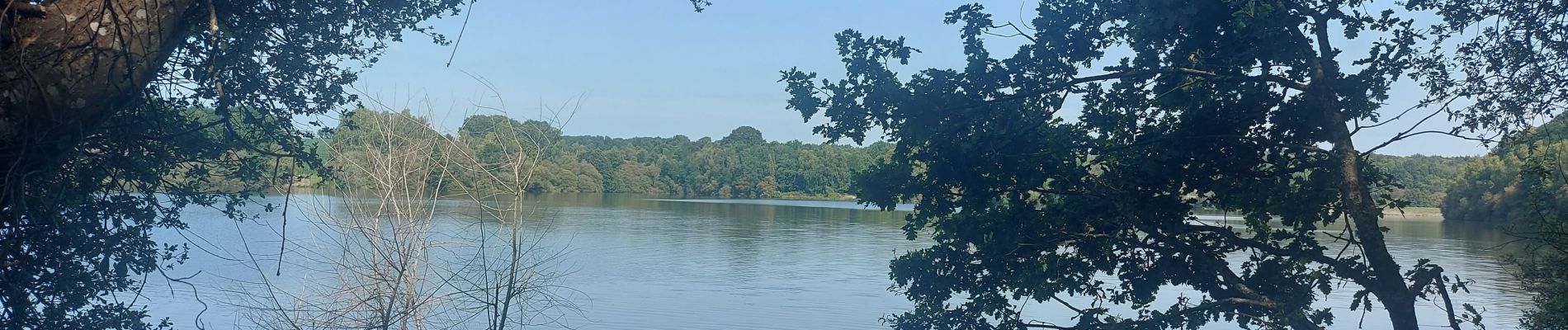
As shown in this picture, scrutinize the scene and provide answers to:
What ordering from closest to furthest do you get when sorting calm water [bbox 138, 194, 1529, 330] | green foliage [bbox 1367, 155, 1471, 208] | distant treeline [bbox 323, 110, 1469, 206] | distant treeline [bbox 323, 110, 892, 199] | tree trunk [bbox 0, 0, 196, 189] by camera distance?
tree trunk [bbox 0, 0, 196, 189], green foliage [bbox 1367, 155, 1471, 208], calm water [bbox 138, 194, 1529, 330], distant treeline [bbox 323, 110, 1469, 206], distant treeline [bbox 323, 110, 892, 199]

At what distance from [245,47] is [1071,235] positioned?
3697mm

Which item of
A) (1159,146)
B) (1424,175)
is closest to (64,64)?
(1159,146)

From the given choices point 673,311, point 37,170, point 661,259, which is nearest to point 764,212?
point 661,259

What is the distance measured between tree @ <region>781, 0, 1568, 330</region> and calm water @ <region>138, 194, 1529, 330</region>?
3.49 meters

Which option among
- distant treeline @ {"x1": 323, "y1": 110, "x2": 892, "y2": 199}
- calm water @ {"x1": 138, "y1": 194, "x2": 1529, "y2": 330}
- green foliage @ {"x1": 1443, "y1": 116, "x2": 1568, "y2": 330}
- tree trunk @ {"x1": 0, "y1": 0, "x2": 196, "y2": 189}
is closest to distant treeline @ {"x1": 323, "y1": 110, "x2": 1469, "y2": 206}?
distant treeline @ {"x1": 323, "y1": 110, "x2": 892, "y2": 199}

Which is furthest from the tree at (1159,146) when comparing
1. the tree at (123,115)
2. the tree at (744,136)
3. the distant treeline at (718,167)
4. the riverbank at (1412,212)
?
the tree at (744,136)

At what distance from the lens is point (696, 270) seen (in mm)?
23750

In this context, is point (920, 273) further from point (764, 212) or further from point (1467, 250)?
point (764, 212)

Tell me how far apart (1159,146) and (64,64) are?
169 inches

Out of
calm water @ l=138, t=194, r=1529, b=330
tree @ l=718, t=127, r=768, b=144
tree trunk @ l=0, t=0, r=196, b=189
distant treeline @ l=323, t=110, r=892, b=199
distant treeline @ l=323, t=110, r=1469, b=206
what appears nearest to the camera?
tree trunk @ l=0, t=0, r=196, b=189

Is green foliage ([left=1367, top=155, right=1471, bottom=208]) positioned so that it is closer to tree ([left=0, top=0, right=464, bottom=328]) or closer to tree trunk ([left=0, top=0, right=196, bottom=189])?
tree ([left=0, top=0, right=464, bottom=328])

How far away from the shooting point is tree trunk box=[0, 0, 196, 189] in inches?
73.4

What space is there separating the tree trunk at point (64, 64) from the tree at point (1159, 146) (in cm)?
361

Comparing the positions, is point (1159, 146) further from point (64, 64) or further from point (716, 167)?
point (716, 167)
